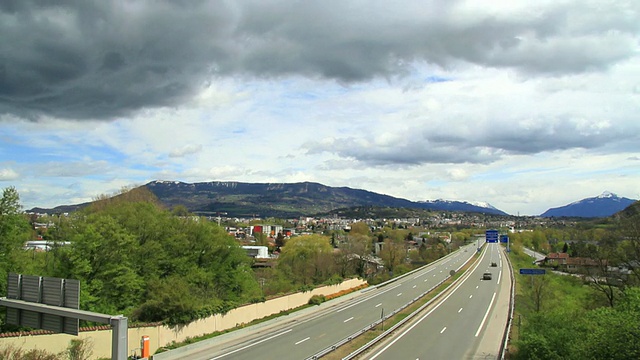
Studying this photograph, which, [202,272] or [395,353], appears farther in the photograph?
[202,272]

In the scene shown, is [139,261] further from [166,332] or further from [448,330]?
[448,330]

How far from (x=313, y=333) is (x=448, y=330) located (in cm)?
1037

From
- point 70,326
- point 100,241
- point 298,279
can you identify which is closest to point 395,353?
point 70,326

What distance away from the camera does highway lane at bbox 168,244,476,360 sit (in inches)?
1171

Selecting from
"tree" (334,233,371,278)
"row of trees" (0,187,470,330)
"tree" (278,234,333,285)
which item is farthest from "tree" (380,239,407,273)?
"row of trees" (0,187,470,330)

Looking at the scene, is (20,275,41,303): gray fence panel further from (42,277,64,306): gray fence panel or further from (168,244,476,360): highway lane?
(168,244,476,360): highway lane

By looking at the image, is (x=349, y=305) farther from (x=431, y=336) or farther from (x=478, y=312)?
(x=431, y=336)

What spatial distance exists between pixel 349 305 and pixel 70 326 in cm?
3869

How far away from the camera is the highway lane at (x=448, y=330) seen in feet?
98.0

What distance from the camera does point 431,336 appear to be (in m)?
35.2

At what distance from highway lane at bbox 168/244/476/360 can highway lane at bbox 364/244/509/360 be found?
3650 mm

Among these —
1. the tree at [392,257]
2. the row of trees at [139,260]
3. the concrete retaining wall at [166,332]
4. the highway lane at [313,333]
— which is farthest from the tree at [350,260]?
the concrete retaining wall at [166,332]

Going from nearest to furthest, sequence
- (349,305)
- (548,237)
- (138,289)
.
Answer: (138,289) → (349,305) → (548,237)

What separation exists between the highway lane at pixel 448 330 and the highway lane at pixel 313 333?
144 inches
